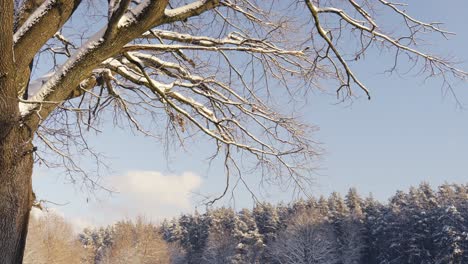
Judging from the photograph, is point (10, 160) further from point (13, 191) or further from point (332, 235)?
point (332, 235)

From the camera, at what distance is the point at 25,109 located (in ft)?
11.1

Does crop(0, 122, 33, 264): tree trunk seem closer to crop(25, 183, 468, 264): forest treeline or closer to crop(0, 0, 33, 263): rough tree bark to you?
crop(0, 0, 33, 263): rough tree bark

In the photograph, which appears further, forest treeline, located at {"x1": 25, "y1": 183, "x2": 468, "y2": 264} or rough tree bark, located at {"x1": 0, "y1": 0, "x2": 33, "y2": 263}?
forest treeline, located at {"x1": 25, "y1": 183, "x2": 468, "y2": 264}

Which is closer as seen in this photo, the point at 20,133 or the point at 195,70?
the point at 20,133

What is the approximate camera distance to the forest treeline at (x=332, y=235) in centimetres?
4103

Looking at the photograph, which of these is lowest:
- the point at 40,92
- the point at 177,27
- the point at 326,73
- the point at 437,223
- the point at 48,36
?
the point at 40,92

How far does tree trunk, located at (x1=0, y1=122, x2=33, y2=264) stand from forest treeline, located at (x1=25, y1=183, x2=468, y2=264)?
102 ft

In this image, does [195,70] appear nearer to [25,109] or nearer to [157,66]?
[157,66]

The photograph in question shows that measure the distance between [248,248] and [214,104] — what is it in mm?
52022

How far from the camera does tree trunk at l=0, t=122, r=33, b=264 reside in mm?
3150

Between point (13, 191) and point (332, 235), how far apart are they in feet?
157

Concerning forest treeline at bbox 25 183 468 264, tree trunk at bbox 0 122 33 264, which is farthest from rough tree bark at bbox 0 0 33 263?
forest treeline at bbox 25 183 468 264

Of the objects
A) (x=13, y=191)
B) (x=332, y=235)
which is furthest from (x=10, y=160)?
(x=332, y=235)

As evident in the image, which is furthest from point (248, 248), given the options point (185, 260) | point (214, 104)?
point (214, 104)
